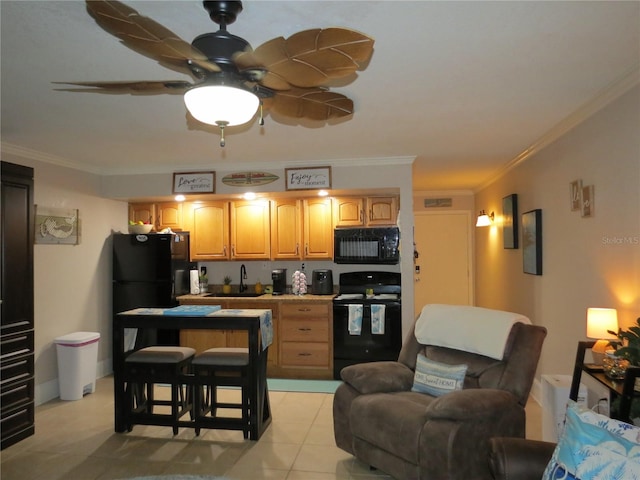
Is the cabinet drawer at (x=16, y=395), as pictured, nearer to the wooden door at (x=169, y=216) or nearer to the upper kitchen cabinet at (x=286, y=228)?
the wooden door at (x=169, y=216)

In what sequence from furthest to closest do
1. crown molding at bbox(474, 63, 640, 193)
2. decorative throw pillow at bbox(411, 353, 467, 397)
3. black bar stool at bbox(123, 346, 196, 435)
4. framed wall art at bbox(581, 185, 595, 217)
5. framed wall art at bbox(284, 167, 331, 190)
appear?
framed wall art at bbox(284, 167, 331, 190)
black bar stool at bbox(123, 346, 196, 435)
framed wall art at bbox(581, 185, 595, 217)
decorative throw pillow at bbox(411, 353, 467, 397)
crown molding at bbox(474, 63, 640, 193)

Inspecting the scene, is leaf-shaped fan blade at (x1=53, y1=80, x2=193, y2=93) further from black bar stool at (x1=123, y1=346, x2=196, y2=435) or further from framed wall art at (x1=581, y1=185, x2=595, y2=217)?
framed wall art at (x1=581, y1=185, x2=595, y2=217)

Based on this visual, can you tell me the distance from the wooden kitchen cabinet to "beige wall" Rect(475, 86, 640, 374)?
2131 millimetres

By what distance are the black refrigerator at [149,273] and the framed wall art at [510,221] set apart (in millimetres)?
3841

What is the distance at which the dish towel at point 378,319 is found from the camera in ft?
15.8

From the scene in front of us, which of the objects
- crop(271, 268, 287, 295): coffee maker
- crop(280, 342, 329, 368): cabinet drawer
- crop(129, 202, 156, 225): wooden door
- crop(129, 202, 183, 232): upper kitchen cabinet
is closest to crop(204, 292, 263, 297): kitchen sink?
crop(271, 268, 287, 295): coffee maker

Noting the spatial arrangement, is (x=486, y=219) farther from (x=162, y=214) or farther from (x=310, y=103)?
(x=310, y=103)

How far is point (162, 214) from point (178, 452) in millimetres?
3201

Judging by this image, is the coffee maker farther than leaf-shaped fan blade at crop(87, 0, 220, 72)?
Yes

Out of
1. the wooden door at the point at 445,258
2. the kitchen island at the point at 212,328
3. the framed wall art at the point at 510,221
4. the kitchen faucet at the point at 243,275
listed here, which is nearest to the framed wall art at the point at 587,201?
the framed wall art at the point at 510,221

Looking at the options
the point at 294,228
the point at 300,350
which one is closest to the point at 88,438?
the point at 300,350

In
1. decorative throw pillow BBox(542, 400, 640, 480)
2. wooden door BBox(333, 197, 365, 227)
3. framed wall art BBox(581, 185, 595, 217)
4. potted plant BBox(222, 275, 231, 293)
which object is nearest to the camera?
decorative throw pillow BBox(542, 400, 640, 480)

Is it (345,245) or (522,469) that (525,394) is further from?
(345,245)

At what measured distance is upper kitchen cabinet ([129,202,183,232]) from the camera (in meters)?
5.60
